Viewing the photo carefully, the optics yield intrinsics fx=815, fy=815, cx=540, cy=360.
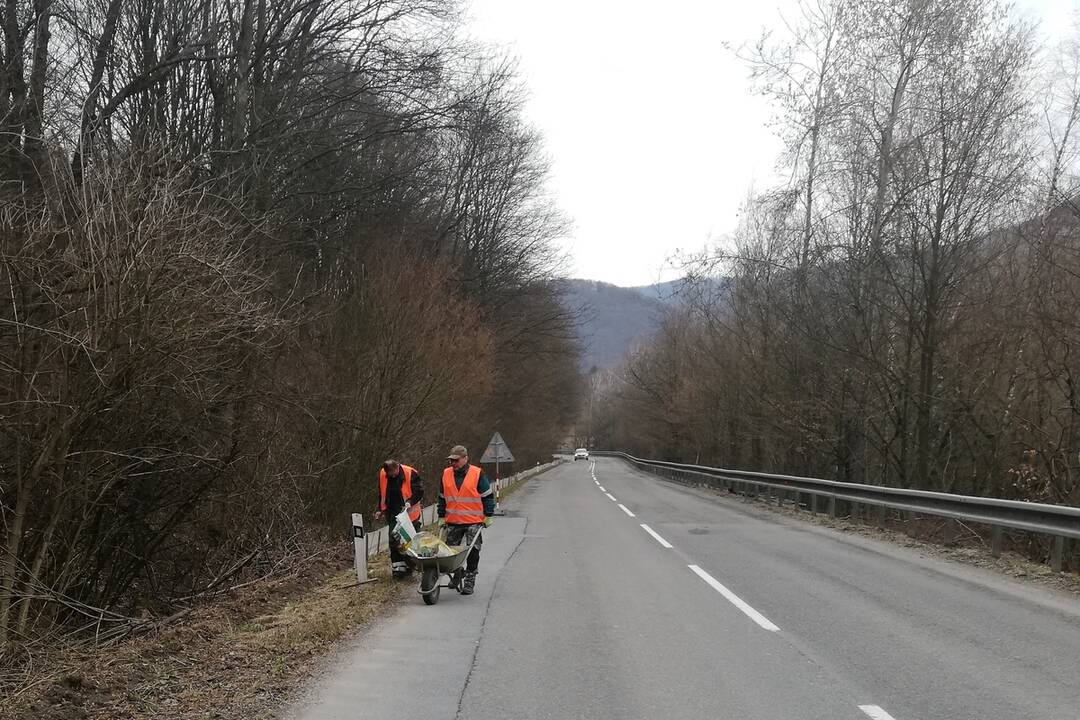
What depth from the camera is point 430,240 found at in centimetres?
2791

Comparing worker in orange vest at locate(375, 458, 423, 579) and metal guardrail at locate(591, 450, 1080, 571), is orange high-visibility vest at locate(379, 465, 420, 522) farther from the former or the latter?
metal guardrail at locate(591, 450, 1080, 571)

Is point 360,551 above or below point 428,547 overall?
below

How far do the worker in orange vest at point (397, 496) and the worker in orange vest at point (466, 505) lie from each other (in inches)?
42.3

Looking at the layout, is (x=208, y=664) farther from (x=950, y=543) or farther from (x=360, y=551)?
(x=950, y=543)

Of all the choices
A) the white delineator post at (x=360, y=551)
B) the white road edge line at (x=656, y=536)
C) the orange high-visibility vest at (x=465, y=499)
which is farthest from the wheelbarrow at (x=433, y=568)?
the white road edge line at (x=656, y=536)

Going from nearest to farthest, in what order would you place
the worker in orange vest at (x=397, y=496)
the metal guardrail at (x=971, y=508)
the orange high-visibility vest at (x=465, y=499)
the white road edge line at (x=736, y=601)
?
the white road edge line at (x=736, y=601) < the orange high-visibility vest at (x=465, y=499) < the metal guardrail at (x=971, y=508) < the worker in orange vest at (x=397, y=496)

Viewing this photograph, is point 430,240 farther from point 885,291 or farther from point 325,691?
point 325,691

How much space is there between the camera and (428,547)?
350 inches

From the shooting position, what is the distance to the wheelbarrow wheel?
884cm

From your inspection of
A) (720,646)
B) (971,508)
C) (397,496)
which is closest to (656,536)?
(971,508)

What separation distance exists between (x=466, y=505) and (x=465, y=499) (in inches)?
2.7

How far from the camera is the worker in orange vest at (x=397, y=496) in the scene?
34.1 ft

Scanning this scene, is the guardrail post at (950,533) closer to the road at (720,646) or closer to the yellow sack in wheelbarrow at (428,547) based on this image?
the road at (720,646)

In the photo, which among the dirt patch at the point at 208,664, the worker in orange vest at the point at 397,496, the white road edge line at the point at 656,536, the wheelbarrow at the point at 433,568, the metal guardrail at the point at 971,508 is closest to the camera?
the dirt patch at the point at 208,664
